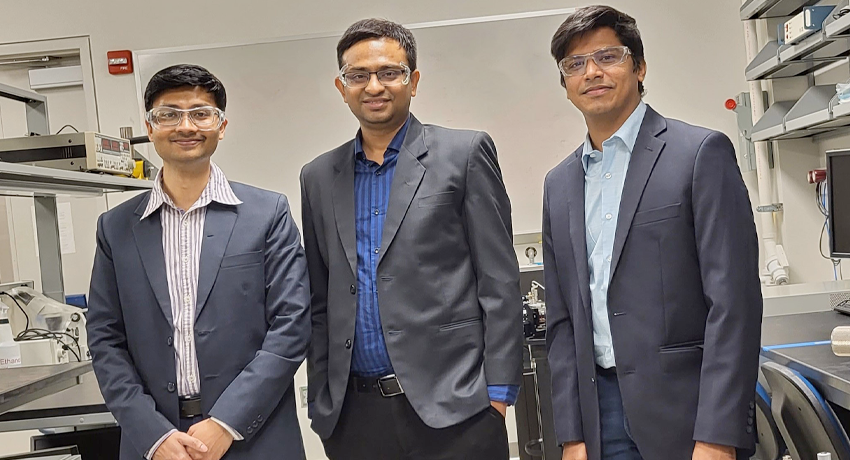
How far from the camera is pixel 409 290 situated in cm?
171

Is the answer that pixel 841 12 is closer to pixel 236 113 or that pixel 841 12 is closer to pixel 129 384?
pixel 129 384

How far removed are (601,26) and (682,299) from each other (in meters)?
0.61

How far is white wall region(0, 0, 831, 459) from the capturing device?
160 inches

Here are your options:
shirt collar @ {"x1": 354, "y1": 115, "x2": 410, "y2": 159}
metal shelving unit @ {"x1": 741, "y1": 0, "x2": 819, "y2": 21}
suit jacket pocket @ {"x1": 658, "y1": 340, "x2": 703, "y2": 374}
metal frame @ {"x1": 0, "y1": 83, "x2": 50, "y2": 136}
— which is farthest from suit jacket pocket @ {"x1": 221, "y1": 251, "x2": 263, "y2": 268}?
metal shelving unit @ {"x1": 741, "y1": 0, "x2": 819, "y2": 21}

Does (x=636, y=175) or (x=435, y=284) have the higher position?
(x=636, y=175)

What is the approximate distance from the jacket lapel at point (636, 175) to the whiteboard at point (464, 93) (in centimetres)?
250

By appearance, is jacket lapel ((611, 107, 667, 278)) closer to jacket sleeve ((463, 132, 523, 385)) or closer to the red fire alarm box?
jacket sleeve ((463, 132, 523, 385))

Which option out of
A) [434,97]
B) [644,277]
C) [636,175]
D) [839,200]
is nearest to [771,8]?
[839,200]

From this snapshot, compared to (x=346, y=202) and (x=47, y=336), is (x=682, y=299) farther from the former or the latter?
(x=47, y=336)

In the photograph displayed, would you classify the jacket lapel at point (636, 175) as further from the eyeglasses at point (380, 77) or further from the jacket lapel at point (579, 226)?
the eyeglasses at point (380, 77)

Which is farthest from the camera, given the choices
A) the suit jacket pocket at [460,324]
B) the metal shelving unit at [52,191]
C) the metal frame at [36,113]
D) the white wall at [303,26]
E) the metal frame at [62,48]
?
the metal frame at [62,48]

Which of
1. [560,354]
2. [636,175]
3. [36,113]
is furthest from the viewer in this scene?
[36,113]

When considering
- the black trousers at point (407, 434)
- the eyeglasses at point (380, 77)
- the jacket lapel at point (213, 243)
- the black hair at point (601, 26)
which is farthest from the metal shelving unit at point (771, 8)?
the jacket lapel at point (213, 243)

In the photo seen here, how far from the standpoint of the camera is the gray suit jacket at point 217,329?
5.53 feet
